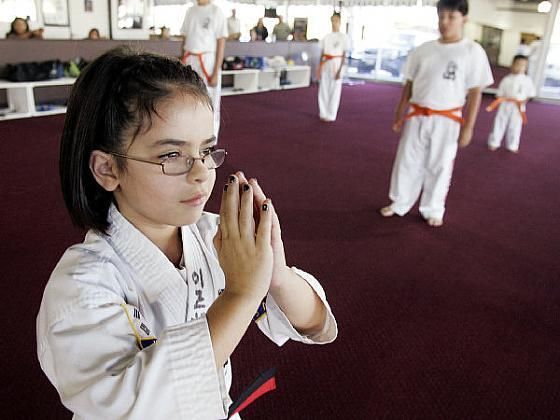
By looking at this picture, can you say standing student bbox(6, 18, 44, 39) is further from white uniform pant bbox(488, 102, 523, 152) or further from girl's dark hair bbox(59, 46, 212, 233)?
girl's dark hair bbox(59, 46, 212, 233)

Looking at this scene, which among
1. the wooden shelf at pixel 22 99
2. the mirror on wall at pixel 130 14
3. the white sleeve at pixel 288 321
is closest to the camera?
the white sleeve at pixel 288 321

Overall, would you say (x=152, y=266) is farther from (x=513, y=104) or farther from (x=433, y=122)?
(x=513, y=104)

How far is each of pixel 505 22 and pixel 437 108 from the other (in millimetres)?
9813

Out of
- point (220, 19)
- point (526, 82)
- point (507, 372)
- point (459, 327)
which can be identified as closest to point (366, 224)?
point (459, 327)

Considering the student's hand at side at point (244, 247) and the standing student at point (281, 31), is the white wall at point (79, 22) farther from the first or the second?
the student's hand at side at point (244, 247)

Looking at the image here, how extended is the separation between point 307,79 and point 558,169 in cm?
648

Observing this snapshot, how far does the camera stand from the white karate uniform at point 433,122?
3041mm

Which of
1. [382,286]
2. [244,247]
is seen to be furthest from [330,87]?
[244,247]

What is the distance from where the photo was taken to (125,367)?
25.4 inches

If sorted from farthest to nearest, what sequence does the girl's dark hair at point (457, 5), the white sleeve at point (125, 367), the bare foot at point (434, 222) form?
the bare foot at point (434, 222) → the girl's dark hair at point (457, 5) → the white sleeve at point (125, 367)

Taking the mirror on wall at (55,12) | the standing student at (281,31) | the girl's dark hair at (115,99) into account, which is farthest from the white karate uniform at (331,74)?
the girl's dark hair at (115,99)

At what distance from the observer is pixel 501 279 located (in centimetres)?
274

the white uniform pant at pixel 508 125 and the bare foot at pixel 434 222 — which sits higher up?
the white uniform pant at pixel 508 125

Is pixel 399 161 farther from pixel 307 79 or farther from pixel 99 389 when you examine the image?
pixel 307 79
